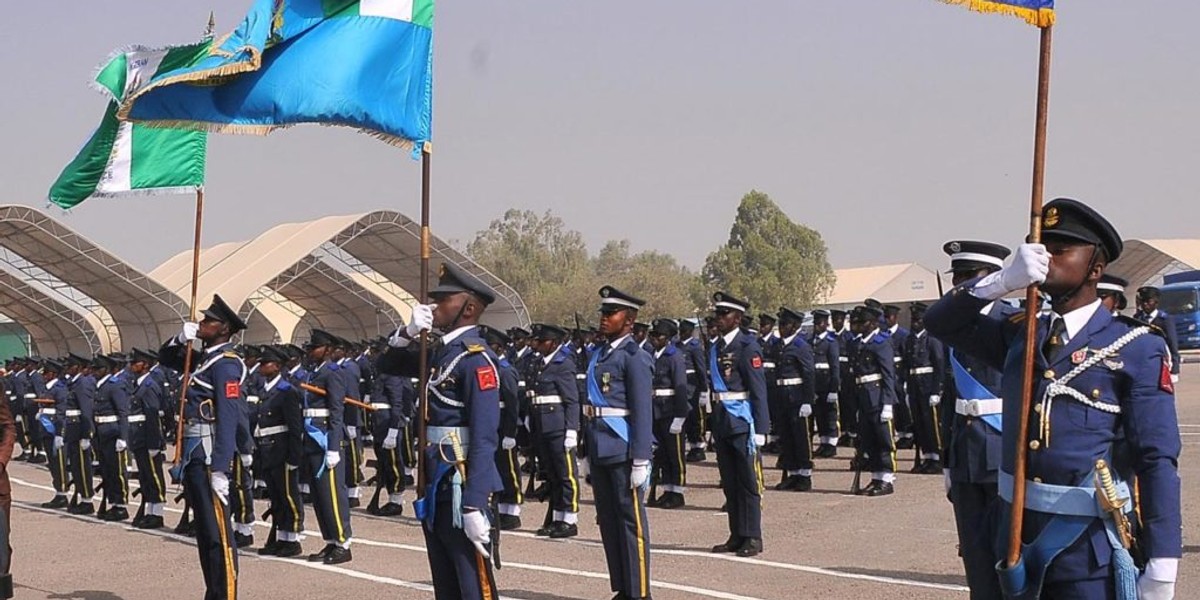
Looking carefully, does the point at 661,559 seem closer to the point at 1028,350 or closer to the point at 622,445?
the point at 622,445

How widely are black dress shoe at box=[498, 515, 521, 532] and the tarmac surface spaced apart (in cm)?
12

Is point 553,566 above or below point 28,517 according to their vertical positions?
above

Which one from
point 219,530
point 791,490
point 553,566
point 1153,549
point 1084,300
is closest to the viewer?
point 1153,549

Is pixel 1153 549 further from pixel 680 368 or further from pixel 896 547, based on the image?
pixel 680 368

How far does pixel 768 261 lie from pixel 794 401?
4941 centimetres

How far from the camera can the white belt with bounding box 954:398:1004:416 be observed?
272 inches

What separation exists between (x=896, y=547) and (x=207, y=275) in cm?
A: 3571

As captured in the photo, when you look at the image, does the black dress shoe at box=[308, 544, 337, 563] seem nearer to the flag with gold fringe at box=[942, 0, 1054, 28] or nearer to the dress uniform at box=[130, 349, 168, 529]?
the dress uniform at box=[130, 349, 168, 529]

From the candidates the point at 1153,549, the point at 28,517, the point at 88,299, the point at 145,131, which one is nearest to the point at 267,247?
the point at 88,299

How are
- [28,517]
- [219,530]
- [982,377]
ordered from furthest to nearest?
[28,517], [219,530], [982,377]

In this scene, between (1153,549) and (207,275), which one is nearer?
(1153,549)

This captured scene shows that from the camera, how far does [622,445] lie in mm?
8773

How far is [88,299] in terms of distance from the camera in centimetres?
4472

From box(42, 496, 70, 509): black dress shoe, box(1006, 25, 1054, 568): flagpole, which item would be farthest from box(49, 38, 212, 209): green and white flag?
box(42, 496, 70, 509): black dress shoe
